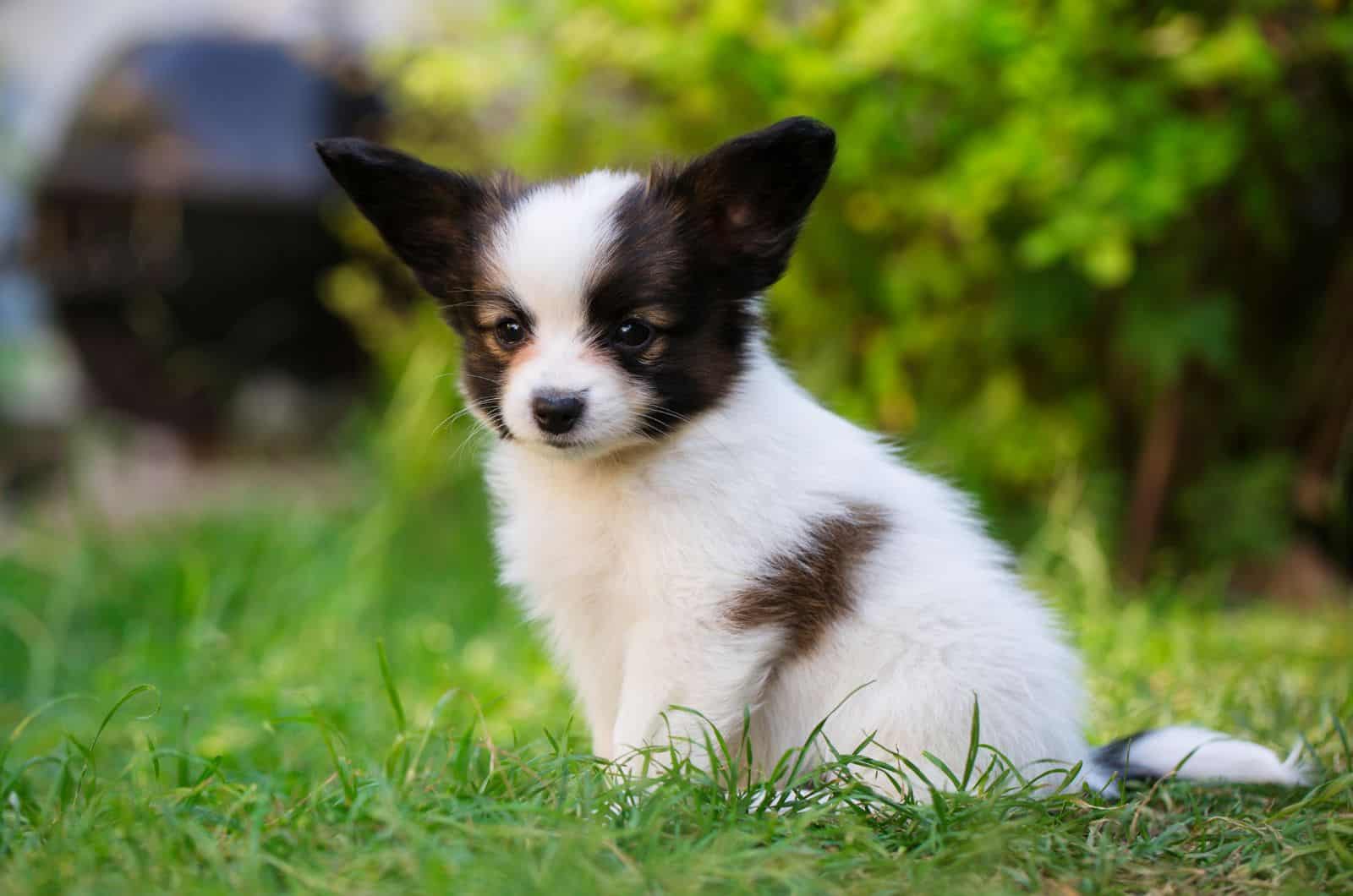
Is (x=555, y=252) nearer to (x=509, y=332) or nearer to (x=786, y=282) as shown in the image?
(x=509, y=332)

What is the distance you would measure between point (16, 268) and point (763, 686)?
7596mm

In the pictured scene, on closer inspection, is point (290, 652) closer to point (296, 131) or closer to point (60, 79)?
point (296, 131)

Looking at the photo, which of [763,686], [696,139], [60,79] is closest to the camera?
[763,686]

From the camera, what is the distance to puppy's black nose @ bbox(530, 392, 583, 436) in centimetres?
266

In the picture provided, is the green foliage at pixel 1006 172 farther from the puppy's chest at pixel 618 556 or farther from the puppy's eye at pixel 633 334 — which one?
the puppy's chest at pixel 618 556

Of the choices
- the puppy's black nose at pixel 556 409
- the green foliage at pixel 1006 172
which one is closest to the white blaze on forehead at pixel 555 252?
the puppy's black nose at pixel 556 409

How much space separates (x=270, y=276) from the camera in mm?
8555

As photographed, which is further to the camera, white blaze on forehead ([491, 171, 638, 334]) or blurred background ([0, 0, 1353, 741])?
blurred background ([0, 0, 1353, 741])

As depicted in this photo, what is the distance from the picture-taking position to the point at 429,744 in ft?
10.5

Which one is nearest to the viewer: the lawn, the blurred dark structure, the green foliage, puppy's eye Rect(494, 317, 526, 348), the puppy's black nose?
the lawn

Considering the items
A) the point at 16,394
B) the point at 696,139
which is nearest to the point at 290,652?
the point at 696,139

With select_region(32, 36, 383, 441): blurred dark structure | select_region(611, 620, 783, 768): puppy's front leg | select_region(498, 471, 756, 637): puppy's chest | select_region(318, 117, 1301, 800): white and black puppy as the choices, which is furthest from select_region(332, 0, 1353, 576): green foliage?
select_region(611, 620, 783, 768): puppy's front leg

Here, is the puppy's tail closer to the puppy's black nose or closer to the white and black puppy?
the white and black puppy

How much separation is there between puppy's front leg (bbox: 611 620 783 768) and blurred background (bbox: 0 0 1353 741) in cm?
108
